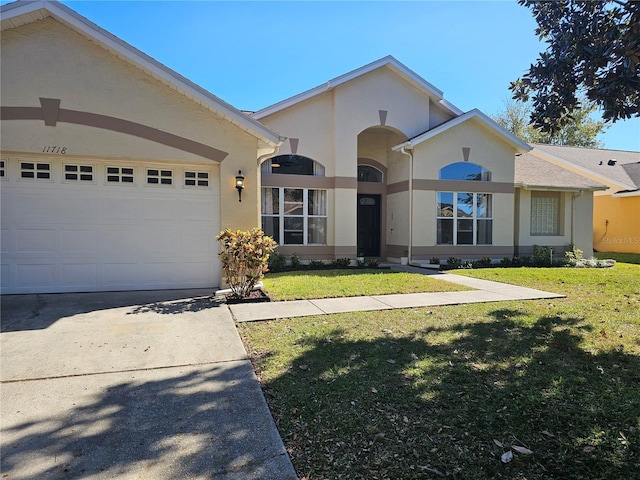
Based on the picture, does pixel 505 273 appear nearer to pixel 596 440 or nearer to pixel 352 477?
pixel 596 440

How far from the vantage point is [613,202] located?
2039 cm

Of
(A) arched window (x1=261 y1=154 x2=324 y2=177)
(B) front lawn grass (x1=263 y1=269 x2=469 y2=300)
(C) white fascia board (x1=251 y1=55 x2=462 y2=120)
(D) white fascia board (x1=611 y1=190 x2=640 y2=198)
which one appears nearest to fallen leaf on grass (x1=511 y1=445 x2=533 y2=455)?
(B) front lawn grass (x1=263 y1=269 x2=469 y2=300)

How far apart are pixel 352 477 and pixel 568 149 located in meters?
29.6

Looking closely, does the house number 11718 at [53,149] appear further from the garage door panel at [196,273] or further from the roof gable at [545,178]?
the roof gable at [545,178]

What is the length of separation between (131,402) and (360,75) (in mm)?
13047

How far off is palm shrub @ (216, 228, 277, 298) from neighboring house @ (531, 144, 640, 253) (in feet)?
60.1

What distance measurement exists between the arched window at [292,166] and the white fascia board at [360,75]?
5.17ft

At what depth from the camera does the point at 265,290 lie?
8.30 m

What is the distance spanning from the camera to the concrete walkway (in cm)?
646

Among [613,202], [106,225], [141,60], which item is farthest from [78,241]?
[613,202]

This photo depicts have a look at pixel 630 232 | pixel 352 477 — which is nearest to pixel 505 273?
pixel 352 477

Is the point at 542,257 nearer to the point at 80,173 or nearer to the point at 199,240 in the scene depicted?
Answer: the point at 199,240

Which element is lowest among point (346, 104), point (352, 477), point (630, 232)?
point (352, 477)

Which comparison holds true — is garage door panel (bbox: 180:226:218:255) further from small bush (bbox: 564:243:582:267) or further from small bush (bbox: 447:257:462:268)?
small bush (bbox: 564:243:582:267)
